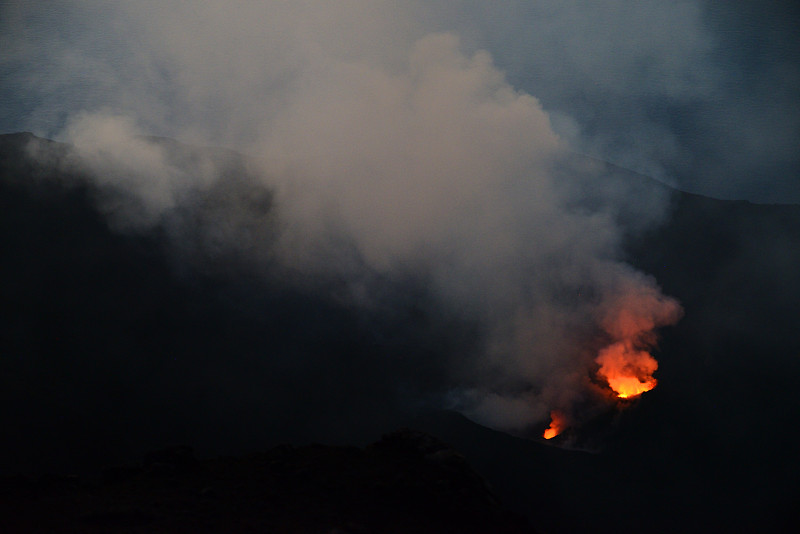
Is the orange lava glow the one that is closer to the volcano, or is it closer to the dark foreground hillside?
the volcano

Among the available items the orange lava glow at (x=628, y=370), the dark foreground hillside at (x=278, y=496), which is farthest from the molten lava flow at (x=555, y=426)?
the dark foreground hillside at (x=278, y=496)

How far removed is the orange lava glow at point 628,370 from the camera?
25.0 meters

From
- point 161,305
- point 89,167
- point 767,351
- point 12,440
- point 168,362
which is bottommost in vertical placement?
point 12,440

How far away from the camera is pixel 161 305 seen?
89.9ft

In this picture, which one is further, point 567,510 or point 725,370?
point 725,370

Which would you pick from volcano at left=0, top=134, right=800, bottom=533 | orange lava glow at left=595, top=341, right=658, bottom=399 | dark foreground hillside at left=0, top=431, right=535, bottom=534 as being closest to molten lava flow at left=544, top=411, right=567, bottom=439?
volcano at left=0, top=134, right=800, bottom=533

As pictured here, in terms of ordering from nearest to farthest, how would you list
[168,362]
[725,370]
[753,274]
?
[168,362] → [725,370] → [753,274]

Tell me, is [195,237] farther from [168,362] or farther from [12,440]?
[12,440]

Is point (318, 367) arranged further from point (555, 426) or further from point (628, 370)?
point (628, 370)

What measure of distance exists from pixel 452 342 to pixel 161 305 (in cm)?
1623

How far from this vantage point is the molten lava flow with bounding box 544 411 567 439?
83.0ft

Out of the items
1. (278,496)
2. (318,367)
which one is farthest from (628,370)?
(278,496)

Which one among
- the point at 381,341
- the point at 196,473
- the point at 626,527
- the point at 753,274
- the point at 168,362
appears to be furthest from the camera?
the point at 753,274

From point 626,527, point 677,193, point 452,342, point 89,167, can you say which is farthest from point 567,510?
point 89,167
